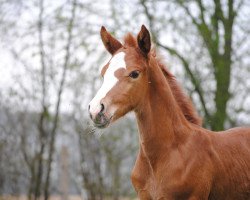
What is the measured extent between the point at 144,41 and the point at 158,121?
0.89 metres

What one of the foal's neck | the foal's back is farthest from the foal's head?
the foal's back

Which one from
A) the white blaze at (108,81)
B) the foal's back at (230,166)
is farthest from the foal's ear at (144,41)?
the foal's back at (230,166)

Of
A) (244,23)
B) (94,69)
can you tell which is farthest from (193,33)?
(94,69)

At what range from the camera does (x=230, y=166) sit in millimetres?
5805

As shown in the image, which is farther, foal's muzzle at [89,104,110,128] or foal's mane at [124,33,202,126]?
foal's mane at [124,33,202,126]

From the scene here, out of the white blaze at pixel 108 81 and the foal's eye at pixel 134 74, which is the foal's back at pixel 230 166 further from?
the white blaze at pixel 108 81

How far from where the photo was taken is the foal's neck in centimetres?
552

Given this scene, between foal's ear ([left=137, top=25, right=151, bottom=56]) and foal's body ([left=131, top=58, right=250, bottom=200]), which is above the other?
foal's ear ([left=137, top=25, right=151, bottom=56])

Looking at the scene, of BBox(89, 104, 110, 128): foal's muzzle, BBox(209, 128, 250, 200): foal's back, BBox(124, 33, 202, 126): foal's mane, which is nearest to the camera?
BBox(89, 104, 110, 128): foal's muzzle

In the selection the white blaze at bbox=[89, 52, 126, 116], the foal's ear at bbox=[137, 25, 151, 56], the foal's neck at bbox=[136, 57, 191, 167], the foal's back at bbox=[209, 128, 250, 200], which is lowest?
the foal's back at bbox=[209, 128, 250, 200]

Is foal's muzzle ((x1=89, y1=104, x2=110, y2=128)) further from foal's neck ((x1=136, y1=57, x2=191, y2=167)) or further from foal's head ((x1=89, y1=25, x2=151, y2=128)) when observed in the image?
foal's neck ((x1=136, y1=57, x2=191, y2=167))

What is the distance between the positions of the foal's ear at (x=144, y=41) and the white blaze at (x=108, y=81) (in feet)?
0.90

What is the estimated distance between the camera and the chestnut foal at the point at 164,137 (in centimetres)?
521

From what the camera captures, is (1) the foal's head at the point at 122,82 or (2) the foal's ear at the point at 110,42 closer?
(1) the foal's head at the point at 122,82
